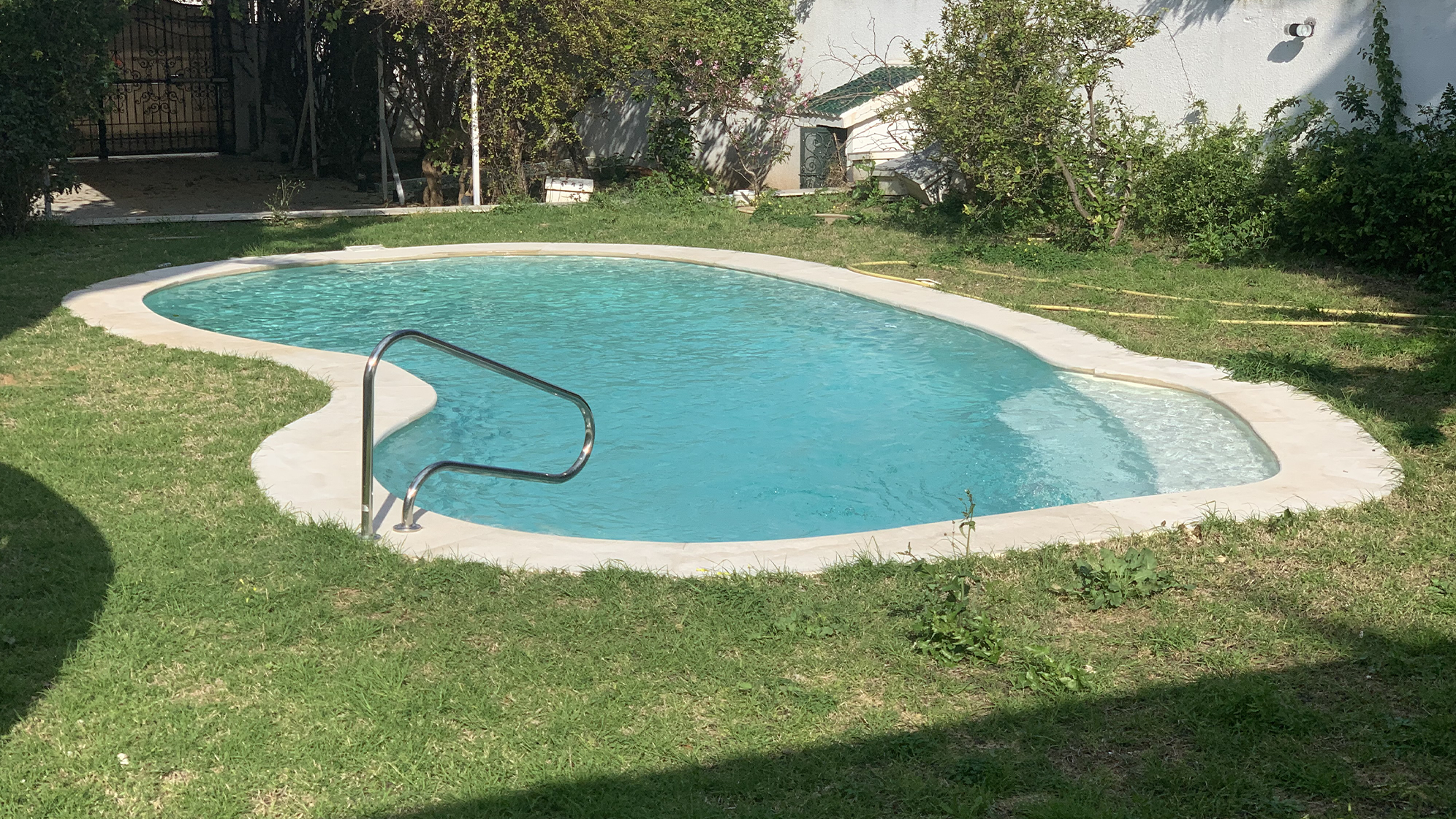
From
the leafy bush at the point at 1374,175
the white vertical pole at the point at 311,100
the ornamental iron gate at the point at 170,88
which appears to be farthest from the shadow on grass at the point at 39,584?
the ornamental iron gate at the point at 170,88

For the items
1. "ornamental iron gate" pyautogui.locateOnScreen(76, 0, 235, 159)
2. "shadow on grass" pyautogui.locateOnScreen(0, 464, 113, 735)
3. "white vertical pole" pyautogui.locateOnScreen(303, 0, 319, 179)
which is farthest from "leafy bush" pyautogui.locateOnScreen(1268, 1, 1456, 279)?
"ornamental iron gate" pyautogui.locateOnScreen(76, 0, 235, 159)

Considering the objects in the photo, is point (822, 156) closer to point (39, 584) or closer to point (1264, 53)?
point (1264, 53)

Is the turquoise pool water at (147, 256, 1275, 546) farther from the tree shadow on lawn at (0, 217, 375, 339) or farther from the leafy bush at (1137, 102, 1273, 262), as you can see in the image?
the leafy bush at (1137, 102, 1273, 262)

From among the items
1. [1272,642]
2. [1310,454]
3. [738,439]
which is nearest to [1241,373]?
[1310,454]

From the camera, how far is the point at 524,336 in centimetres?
1040

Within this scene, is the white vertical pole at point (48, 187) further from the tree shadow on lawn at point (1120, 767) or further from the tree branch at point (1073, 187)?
the tree shadow on lawn at point (1120, 767)

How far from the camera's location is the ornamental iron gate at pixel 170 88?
20484 millimetres

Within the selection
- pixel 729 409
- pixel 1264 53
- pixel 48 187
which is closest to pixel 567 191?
pixel 48 187

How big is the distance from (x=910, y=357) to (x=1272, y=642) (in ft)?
18.5

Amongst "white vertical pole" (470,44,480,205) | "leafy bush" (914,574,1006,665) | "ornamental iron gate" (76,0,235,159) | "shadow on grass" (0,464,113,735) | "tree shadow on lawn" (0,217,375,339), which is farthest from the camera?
"ornamental iron gate" (76,0,235,159)

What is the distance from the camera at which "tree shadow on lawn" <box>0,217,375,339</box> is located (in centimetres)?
999

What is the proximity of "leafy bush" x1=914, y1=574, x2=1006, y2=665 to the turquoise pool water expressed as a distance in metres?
2.09

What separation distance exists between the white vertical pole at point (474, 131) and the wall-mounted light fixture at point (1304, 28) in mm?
9546

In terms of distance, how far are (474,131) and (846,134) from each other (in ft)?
19.1
